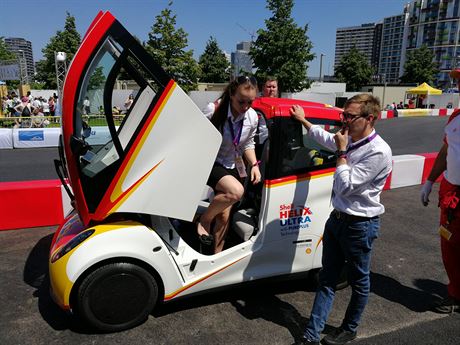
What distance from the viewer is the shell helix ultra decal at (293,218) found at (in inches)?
112

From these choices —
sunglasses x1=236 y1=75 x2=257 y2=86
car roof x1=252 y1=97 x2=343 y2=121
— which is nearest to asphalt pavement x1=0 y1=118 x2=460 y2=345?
car roof x1=252 y1=97 x2=343 y2=121

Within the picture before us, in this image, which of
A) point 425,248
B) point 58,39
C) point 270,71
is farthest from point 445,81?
point 425,248

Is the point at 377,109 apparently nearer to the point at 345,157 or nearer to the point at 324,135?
the point at 345,157

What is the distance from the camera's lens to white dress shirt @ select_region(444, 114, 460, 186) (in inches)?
108

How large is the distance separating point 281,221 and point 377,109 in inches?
45.2

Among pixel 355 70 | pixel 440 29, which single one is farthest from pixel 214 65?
pixel 440 29

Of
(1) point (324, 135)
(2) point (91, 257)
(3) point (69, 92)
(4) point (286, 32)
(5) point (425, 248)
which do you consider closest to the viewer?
(3) point (69, 92)

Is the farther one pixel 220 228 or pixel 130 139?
pixel 220 228

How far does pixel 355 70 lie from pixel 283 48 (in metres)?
24.5

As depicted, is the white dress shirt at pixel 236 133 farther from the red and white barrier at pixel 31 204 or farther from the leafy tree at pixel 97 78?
the red and white barrier at pixel 31 204

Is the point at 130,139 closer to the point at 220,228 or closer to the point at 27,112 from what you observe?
the point at 220,228

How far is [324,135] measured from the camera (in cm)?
275

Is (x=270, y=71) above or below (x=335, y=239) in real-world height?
above

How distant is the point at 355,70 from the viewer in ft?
155
